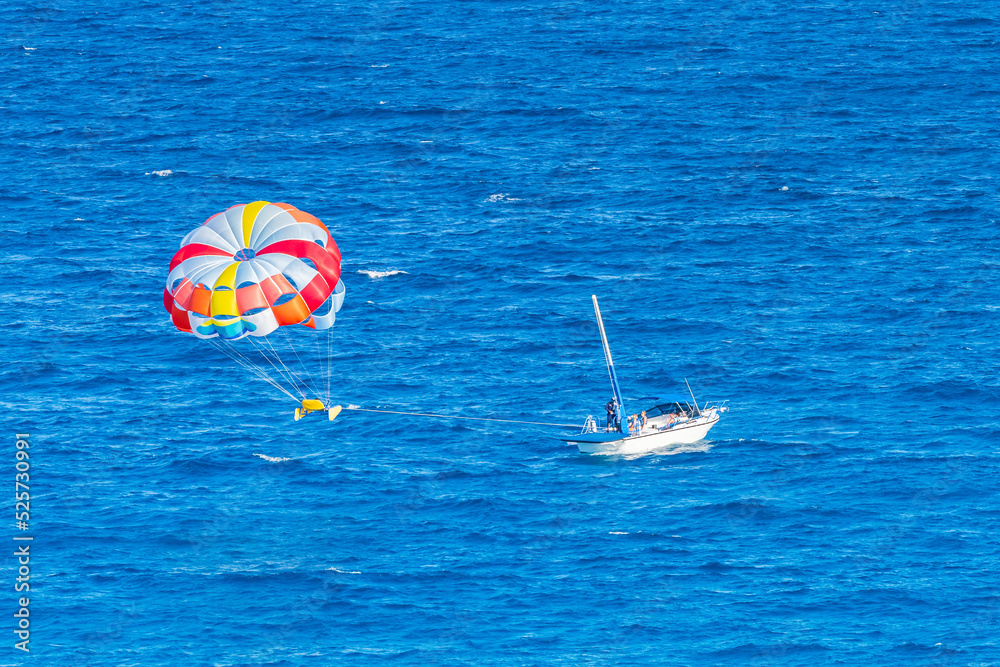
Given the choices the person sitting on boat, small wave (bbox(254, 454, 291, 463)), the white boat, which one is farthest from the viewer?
small wave (bbox(254, 454, 291, 463))

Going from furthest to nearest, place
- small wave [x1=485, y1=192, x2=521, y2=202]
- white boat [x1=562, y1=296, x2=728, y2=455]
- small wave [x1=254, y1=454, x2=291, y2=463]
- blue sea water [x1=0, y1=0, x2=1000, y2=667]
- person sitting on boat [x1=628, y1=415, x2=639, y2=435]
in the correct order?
small wave [x1=485, y1=192, x2=521, y2=202] < small wave [x1=254, y1=454, x2=291, y2=463] < person sitting on boat [x1=628, y1=415, x2=639, y2=435] < white boat [x1=562, y1=296, x2=728, y2=455] < blue sea water [x1=0, y1=0, x2=1000, y2=667]

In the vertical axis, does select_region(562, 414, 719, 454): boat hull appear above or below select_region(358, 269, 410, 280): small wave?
below

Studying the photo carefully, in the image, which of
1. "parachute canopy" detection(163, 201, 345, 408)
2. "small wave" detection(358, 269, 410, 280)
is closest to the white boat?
"parachute canopy" detection(163, 201, 345, 408)

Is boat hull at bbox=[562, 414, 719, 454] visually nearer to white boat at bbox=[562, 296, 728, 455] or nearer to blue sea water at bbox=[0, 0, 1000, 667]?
white boat at bbox=[562, 296, 728, 455]

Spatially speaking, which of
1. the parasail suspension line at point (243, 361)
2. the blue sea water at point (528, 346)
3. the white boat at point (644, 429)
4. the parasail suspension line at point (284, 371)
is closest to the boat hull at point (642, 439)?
the white boat at point (644, 429)

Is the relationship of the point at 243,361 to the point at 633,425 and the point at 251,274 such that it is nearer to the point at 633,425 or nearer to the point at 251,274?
the point at 633,425

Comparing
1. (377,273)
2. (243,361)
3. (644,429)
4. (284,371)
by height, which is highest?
(377,273)

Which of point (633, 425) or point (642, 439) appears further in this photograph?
point (642, 439)

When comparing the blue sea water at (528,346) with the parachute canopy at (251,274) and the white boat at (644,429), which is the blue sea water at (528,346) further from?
the parachute canopy at (251,274)

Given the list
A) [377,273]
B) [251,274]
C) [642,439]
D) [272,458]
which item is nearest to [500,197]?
[377,273]
